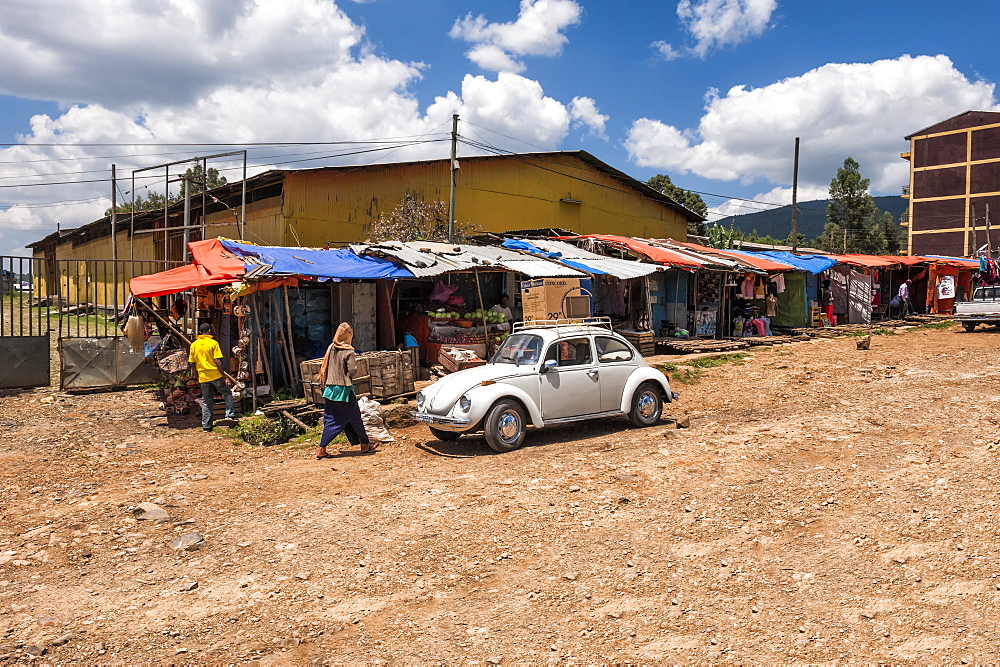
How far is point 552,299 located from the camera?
1609cm

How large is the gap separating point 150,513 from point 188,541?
1.12 m

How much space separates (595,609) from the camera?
450cm

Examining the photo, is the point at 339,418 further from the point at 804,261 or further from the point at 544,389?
the point at 804,261

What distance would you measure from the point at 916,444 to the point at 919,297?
2677cm

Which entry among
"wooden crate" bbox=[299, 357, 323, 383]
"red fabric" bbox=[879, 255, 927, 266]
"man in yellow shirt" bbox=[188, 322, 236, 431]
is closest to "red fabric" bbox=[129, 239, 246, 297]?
"man in yellow shirt" bbox=[188, 322, 236, 431]

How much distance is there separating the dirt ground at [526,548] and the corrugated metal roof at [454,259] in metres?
5.18

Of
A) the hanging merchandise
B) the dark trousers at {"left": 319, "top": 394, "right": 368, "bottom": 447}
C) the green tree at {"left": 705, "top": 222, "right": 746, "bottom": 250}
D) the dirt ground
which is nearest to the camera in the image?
the dirt ground

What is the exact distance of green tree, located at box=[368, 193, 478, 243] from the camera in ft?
72.0

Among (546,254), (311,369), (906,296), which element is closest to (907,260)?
(906,296)

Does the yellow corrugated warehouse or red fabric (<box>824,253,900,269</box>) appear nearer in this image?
the yellow corrugated warehouse

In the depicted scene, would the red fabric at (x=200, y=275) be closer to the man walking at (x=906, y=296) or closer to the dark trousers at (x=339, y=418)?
the dark trousers at (x=339, y=418)

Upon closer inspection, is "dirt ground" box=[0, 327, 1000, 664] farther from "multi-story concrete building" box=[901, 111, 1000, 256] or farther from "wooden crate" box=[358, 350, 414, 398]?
"multi-story concrete building" box=[901, 111, 1000, 256]

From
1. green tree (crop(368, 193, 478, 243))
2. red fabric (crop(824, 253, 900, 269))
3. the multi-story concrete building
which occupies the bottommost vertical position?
red fabric (crop(824, 253, 900, 269))

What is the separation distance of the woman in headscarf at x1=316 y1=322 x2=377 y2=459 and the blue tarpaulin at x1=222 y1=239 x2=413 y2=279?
3.45 metres
